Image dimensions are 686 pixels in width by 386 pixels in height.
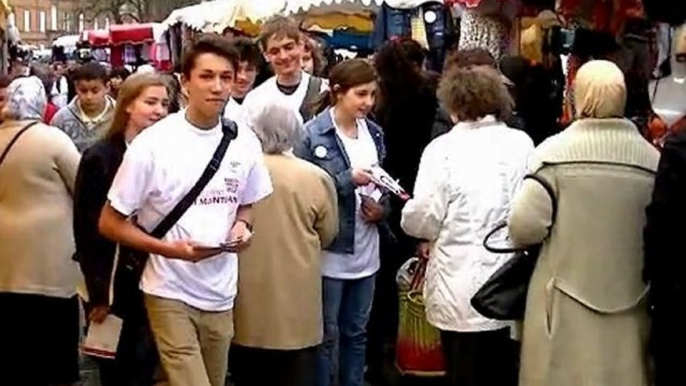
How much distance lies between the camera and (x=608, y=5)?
6.04 m

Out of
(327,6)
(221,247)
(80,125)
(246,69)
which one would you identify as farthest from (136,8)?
(221,247)

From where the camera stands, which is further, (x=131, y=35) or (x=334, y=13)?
(x=131, y=35)

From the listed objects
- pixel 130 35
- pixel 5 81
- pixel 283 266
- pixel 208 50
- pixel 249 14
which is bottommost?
pixel 283 266

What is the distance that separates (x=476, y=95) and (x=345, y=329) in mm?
1368

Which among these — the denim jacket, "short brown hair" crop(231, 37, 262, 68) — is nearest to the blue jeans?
the denim jacket

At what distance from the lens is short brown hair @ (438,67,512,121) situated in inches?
207

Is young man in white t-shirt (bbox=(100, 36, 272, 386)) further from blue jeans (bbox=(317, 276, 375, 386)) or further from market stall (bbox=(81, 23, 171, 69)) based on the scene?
market stall (bbox=(81, 23, 171, 69))

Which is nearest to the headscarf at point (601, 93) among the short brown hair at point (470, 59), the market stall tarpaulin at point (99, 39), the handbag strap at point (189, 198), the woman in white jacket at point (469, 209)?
the woman in white jacket at point (469, 209)

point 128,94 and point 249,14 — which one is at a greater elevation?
point 249,14

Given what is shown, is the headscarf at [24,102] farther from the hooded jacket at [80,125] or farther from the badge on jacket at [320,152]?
the badge on jacket at [320,152]

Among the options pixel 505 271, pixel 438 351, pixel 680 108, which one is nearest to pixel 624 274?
pixel 505 271

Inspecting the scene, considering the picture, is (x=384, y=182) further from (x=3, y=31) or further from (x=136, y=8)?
(x=136, y=8)

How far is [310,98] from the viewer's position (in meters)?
6.64

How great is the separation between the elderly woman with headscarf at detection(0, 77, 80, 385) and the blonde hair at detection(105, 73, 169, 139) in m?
0.84
